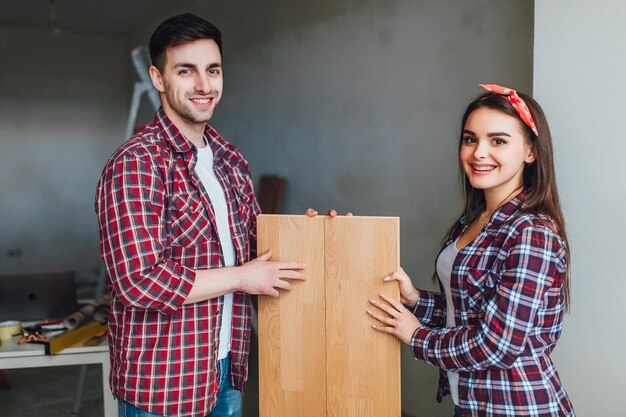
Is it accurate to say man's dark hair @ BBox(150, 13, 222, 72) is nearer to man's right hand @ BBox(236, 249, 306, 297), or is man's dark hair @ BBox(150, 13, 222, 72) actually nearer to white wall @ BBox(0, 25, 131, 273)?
man's right hand @ BBox(236, 249, 306, 297)

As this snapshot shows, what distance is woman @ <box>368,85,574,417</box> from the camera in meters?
1.34

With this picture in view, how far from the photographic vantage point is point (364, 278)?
160 centimetres

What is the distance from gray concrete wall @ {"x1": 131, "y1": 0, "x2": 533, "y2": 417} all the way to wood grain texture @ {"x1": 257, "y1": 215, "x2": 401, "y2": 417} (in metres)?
1.35

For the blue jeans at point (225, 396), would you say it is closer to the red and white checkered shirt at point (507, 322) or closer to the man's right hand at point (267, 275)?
the man's right hand at point (267, 275)

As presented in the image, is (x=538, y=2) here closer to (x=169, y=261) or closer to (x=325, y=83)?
(x=169, y=261)

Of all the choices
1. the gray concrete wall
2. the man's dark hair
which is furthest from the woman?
the gray concrete wall

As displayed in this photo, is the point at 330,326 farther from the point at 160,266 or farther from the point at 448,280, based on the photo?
the point at 160,266

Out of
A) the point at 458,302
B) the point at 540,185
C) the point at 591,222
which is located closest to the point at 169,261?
the point at 458,302

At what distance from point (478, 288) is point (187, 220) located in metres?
0.81

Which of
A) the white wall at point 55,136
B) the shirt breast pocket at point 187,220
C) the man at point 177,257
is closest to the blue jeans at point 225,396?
the man at point 177,257

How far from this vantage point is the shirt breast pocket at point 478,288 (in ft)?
4.62

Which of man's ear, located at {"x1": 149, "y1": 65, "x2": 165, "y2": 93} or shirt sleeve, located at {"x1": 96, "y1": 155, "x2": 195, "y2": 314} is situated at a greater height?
man's ear, located at {"x1": 149, "y1": 65, "x2": 165, "y2": 93}

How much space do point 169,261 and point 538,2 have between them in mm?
1317

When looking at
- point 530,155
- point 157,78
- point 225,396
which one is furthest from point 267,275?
point 530,155
